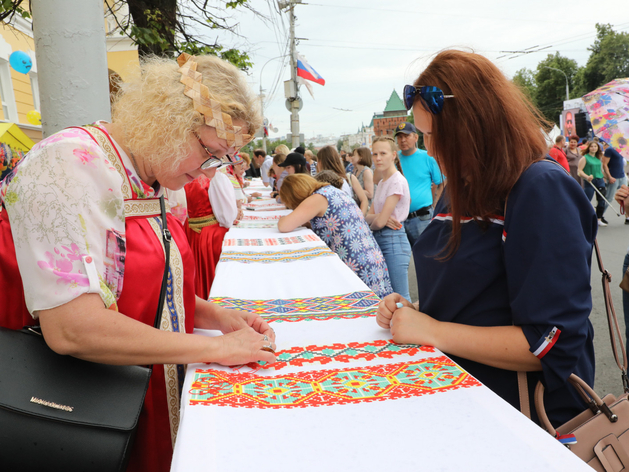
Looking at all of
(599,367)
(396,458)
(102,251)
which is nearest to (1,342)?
(102,251)

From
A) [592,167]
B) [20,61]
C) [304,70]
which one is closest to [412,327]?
[20,61]

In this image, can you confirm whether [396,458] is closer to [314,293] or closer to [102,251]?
[102,251]

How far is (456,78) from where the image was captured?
1272 mm

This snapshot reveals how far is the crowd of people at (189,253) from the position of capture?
108 cm

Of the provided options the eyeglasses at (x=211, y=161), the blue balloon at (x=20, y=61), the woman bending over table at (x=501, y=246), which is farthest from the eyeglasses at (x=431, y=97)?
the blue balloon at (x=20, y=61)

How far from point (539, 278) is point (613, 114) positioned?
2.96 metres

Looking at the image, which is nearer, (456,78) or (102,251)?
(102,251)

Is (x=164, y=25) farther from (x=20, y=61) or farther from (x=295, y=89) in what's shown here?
(x=295, y=89)

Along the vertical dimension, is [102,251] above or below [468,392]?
above

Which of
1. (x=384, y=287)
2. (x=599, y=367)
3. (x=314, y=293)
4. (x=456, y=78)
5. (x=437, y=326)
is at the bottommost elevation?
(x=599, y=367)

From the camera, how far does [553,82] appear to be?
135 feet

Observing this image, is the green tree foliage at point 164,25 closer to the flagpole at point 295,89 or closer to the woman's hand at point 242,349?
the woman's hand at point 242,349

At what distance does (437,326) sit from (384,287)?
2.32m

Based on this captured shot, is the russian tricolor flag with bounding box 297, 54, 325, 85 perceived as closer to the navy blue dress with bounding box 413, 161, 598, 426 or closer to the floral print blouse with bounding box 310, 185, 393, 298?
the floral print blouse with bounding box 310, 185, 393, 298
